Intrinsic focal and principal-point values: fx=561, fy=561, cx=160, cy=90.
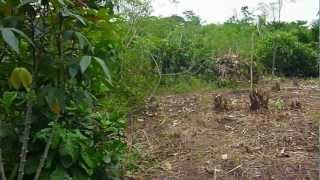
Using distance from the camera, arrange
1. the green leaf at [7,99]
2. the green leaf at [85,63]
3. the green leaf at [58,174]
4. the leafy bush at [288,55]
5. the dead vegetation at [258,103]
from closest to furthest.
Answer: the green leaf at [85,63], the green leaf at [7,99], the green leaf at [58,174], the dead vegetation at [258,103], the leafy bush at [288,55]

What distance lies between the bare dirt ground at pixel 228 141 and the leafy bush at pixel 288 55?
2652 millimetres

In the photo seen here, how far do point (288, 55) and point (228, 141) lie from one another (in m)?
4.88

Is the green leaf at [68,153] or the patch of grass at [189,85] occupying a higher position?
the green leaf at [68,153]

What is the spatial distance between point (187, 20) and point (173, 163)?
5.24 metres

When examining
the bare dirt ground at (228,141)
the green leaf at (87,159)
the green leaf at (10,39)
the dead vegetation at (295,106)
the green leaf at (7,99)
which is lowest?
the bare dirt ground at (228,141)

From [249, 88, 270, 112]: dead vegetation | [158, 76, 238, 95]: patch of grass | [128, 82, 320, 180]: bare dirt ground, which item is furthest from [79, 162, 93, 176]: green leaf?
[158, 76, 238, 95]: patch of grass

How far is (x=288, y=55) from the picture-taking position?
9.08 metres

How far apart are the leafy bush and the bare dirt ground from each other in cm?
265

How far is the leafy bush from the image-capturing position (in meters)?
9.02

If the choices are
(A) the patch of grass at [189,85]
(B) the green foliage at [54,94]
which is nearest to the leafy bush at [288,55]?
(A) the patch of grass at [189,85]

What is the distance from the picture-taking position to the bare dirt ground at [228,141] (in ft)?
12.4

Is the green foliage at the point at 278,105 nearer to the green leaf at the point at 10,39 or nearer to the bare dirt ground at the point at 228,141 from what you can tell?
the bare dirt ground at the point at 228,141

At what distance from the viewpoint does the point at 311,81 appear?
8.38 meters

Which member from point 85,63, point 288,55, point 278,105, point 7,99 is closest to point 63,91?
point 85,63
